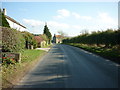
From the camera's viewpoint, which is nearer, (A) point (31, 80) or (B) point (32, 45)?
(A) point (31, 80)

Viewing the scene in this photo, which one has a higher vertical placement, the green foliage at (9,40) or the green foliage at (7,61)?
the green foliage at (9,40)

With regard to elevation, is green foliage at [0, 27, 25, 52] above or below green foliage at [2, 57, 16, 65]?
above

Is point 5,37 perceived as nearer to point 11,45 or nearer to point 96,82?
point 11,45

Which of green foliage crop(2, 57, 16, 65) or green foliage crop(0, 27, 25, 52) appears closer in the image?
green foliage crop(2, 57, 16, 65)

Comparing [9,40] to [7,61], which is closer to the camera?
[7,61]

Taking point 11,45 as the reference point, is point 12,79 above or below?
below

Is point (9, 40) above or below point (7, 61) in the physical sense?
above

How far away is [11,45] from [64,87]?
23.9 ft

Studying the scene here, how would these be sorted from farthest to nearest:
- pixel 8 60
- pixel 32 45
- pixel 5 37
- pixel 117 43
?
1. pixel 32 45
2. pixel 117 43
3. pixel 5 37
4. pixel 8 60

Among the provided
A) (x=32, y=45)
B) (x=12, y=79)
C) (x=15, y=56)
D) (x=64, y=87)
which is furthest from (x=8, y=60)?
(x=32, y=45)

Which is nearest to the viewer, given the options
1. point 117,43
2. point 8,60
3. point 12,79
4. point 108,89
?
point 108,89

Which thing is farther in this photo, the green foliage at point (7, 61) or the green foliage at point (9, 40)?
the green foliage at point (9, 40)

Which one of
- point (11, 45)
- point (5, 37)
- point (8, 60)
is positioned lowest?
point (8, 60)

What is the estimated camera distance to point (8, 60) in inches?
339
